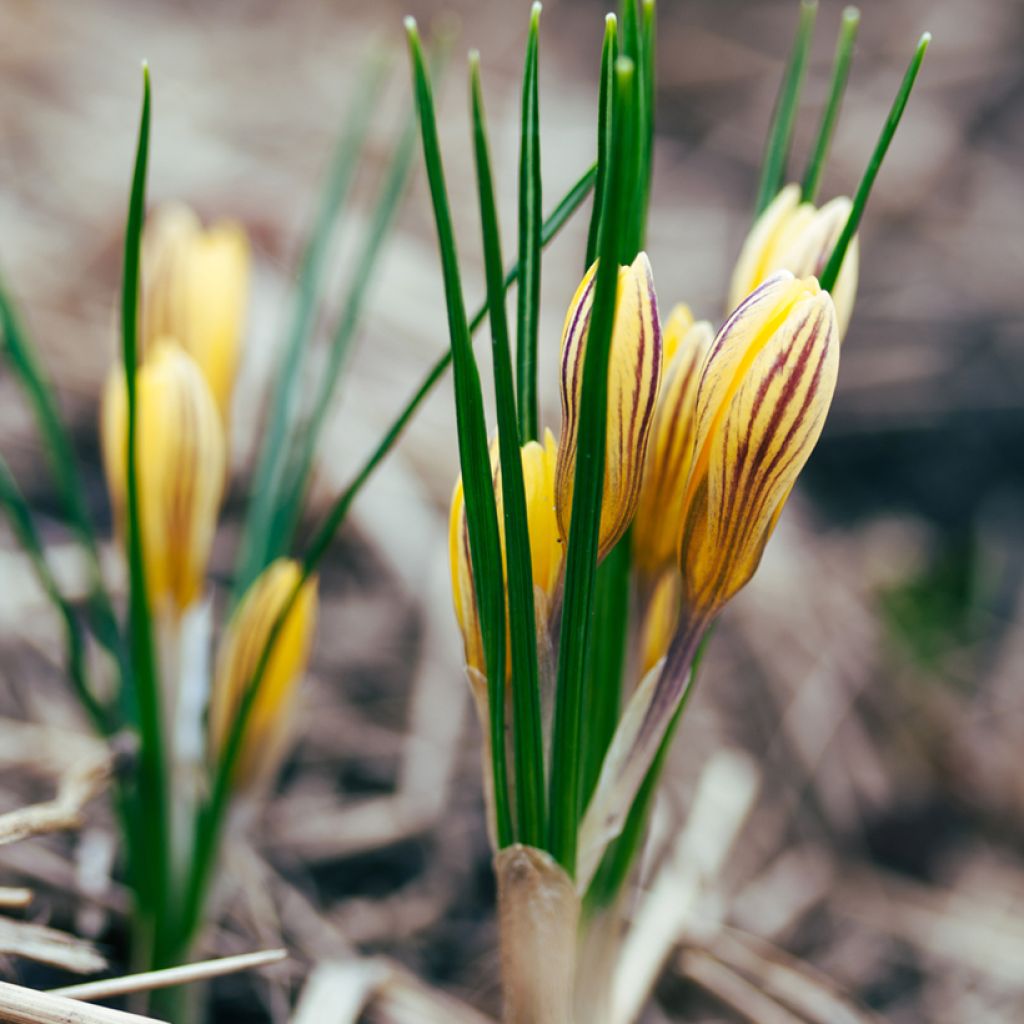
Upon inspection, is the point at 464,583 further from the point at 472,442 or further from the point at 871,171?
the point at 871,171

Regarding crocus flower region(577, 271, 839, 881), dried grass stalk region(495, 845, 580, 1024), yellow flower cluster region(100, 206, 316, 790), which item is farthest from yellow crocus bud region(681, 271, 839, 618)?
yellow flower cluster region(100, 206, 316, 790)

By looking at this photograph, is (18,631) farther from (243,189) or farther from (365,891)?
(243,189)

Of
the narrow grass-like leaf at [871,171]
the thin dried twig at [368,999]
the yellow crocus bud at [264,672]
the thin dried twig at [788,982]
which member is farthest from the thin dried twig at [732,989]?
the narrow grass-like leaf at [871,171]

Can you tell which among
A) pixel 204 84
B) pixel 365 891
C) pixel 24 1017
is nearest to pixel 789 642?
pixel 365 891

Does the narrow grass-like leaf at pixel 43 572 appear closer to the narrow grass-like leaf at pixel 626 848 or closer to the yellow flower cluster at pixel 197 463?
the yellow flower cluster at pixel 197 463

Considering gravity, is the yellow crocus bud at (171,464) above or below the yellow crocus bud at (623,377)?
below

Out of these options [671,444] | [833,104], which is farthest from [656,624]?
[833,104]
